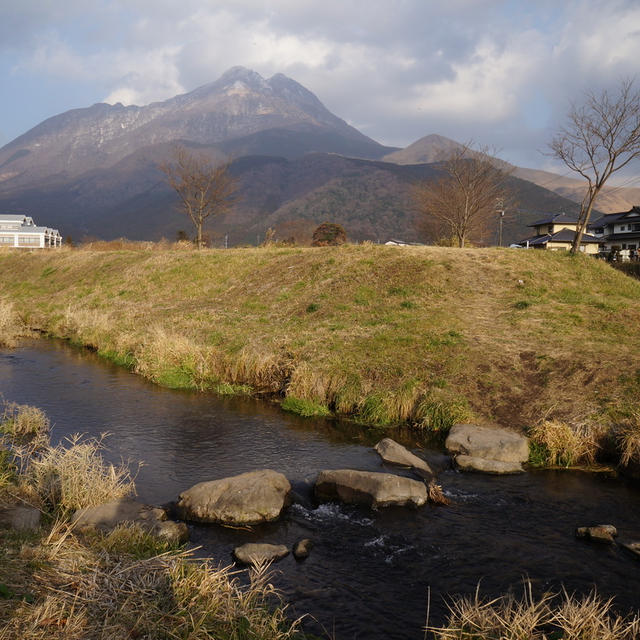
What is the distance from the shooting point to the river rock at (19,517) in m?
7.29

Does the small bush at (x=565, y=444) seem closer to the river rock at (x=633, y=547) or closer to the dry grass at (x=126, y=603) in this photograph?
the river rock at (x=633, y=547)

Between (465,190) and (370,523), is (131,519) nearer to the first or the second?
(370,523)

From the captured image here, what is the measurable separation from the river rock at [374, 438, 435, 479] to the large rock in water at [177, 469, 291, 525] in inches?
124

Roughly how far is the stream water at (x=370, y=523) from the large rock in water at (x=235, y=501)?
0.75ft

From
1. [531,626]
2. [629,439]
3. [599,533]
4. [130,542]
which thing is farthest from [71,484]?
[629,439]

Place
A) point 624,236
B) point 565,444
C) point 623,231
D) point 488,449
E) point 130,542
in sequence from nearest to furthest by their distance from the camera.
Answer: point 130,542, point 488,449, point 565,444, point 624,236, point 623,231

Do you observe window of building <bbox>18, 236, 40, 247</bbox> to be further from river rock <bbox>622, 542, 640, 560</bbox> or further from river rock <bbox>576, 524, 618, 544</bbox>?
river rock <bbox>622, 542, 640, 560</bbox>

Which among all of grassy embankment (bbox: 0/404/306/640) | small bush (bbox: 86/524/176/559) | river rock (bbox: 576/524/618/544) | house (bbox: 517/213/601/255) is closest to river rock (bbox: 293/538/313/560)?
grassy embankment (bbox: 0/404/306/640)

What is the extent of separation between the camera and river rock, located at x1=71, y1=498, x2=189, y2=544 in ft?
26.3

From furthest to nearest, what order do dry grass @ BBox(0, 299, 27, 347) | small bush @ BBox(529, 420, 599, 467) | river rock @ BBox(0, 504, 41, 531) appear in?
dry grass @ BBox(0, 299, 27, 347) → small bush @ BBox(529, 420, 599, 467) → river rock @ BBox(0, 504, 41, 531)

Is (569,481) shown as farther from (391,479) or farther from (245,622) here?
(245,622)

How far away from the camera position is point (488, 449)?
11977 mm

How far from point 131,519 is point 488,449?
7848mm

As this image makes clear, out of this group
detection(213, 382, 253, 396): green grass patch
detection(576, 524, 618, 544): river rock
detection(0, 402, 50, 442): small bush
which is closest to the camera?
detection(576, 524, 618, 544): river rock
